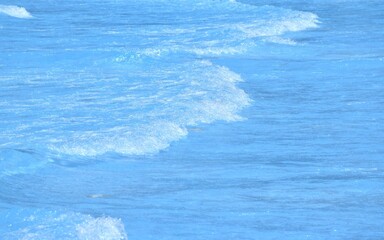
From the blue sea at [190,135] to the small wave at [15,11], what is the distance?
224 centimetres

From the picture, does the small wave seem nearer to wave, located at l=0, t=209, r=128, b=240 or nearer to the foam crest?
the foam crest

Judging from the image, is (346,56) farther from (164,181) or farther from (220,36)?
(164,181)

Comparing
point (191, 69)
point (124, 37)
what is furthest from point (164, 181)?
point (124, 37)

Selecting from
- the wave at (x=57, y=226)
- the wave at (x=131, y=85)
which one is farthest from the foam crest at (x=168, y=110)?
the wave at (x=57, y=226)

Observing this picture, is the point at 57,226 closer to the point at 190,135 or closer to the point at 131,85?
the point at 190,135

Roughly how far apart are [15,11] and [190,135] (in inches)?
425

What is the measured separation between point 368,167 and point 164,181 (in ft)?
4.82

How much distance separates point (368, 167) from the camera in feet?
23.0

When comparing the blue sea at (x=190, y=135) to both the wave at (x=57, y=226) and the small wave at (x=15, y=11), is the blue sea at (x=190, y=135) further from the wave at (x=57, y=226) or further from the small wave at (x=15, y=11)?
the small wave at (x=15, y=11)

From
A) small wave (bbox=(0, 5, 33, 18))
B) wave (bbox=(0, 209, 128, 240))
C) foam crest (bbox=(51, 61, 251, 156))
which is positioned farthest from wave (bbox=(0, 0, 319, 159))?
wave (bbox=(0, 209, 128, 240))

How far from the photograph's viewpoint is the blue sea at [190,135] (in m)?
5.74

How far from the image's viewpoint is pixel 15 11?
59.4ft

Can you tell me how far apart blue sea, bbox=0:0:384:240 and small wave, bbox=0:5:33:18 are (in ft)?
7.33

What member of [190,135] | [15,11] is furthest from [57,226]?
[15,11]
